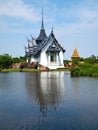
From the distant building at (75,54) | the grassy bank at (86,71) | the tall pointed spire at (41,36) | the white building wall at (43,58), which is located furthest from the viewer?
the distant building at (75,54)

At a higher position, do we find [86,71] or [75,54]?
[75,54]

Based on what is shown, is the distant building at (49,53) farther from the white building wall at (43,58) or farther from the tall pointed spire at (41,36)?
the tall pointed spire at (41,36)

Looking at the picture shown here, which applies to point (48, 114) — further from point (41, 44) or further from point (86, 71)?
point (41, 44)

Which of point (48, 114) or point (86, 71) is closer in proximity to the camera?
point (48, 114)

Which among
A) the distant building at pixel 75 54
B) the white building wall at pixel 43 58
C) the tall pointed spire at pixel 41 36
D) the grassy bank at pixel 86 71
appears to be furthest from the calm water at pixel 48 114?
the distant building at pixel 75 54

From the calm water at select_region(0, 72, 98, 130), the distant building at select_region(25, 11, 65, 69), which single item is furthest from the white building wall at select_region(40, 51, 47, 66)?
the calm water at select_region(0, 72, 98, 130)

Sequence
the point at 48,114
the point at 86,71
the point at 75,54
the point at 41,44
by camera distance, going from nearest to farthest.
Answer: the point at 48,114
the point at 86,71
the point at 41,44
the point at 75,54

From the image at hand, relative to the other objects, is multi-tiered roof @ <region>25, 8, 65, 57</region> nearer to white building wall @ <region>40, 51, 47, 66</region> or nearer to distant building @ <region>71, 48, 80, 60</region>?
white building wall @ <region>40, 51, 47, 66</region>

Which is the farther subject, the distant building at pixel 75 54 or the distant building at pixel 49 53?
the distant building at pixel 75 54

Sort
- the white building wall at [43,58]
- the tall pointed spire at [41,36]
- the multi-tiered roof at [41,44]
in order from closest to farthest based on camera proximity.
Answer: the multi-tiered roof at [41,44] < the white building wall at [43,58] < the tall pointed spire at [41,36]

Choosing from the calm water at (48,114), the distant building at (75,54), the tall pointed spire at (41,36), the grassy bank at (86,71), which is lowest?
the calm water at (48,114)

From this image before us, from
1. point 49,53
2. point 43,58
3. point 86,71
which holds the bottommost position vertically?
point 86,71

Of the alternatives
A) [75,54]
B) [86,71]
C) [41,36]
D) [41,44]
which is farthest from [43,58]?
[86,71]

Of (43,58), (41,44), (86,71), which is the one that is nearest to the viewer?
(86,71)
